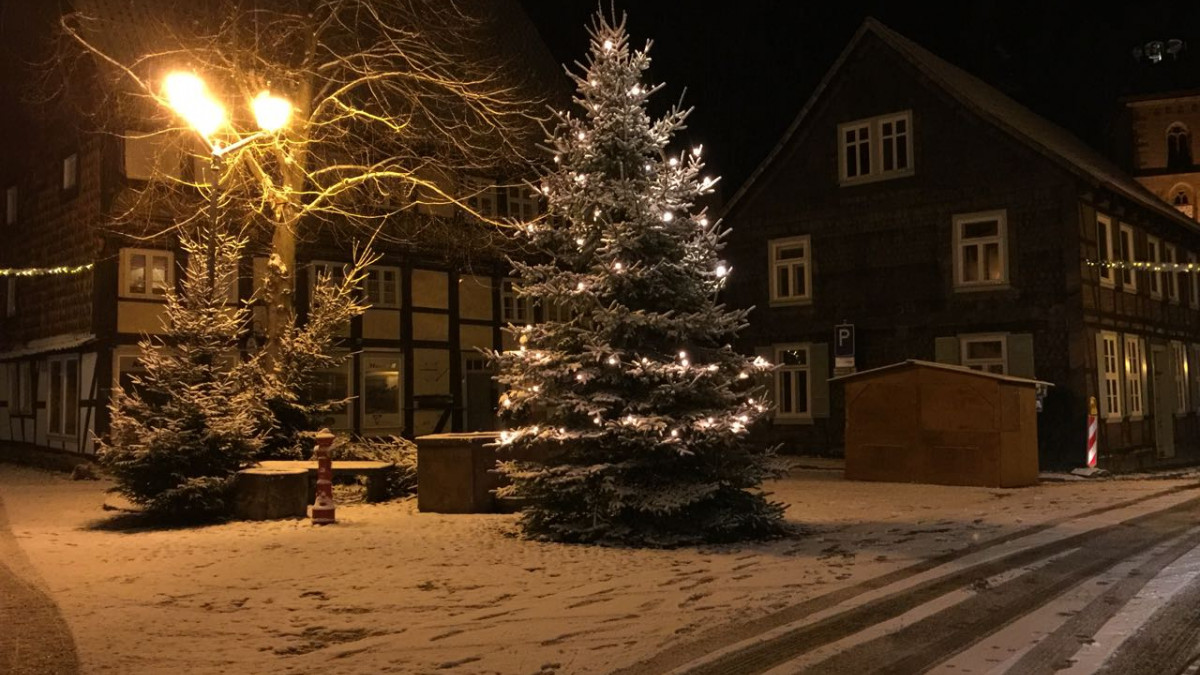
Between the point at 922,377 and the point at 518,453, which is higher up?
the point at 922,377

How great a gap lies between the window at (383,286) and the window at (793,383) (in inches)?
435

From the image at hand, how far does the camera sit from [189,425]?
14.2 m

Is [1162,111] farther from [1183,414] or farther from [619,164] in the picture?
[619,164]

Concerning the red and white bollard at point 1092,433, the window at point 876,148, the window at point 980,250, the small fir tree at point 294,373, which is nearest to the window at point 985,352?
the window at point 980,250

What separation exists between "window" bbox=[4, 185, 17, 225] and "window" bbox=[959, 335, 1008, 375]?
27001mm

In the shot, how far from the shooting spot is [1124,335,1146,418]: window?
2617 centimetres

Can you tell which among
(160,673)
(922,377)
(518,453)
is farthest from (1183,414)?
(160,673)

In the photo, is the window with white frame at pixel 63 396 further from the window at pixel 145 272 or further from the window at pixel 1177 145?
the window at pixel 1177 145

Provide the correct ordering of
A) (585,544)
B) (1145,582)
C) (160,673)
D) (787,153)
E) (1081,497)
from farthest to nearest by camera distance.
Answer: (787,153) → (1081,497) → (585,544) → (1145,582) → (160,673)

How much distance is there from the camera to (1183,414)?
29.9 metres

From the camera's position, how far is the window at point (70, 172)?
84.5 ft

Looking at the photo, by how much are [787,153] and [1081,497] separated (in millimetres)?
14014

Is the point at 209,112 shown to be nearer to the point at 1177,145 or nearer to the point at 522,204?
the point at 522,204

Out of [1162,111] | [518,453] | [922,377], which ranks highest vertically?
[1162,111]
